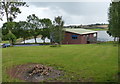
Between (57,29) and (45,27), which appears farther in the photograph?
(45,27)

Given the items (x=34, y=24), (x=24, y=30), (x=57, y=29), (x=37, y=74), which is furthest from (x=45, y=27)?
(x=37, y=74)

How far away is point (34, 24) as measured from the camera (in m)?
35.4

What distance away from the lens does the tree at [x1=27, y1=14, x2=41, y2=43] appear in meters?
35.1

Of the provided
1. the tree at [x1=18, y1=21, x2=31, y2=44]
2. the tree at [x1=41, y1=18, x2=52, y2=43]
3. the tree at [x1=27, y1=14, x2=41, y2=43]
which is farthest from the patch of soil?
the tree at [x1=18, y1=21, x2=31, y2=44]

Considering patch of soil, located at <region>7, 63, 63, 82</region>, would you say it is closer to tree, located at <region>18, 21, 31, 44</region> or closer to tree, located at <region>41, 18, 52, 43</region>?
tree, located at <region>41, 18, 52, 43</region>

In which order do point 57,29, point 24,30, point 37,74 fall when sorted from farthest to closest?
1. point 24,30
2. point 57,29
3. point 37,74

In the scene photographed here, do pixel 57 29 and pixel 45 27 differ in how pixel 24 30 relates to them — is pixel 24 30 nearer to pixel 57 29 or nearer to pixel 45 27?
pixel 45 27

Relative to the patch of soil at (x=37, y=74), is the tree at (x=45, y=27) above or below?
above

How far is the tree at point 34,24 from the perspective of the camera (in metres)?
35.1

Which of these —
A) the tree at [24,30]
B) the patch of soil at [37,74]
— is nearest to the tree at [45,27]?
the tree at [24,30]

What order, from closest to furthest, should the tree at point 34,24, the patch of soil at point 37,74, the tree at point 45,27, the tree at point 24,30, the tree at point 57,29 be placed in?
1. the patch of soil at point 37,74
2. the tree at point 57,29
3. the tree at point 24,30
4. the tree at point 45,27
5. the tree at point 34,24

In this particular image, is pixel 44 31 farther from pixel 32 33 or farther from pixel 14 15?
pixel 14 15

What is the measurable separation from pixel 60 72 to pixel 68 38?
2559 centimetres

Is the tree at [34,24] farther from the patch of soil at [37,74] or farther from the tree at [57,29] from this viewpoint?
the patch of soil at [37,74]
